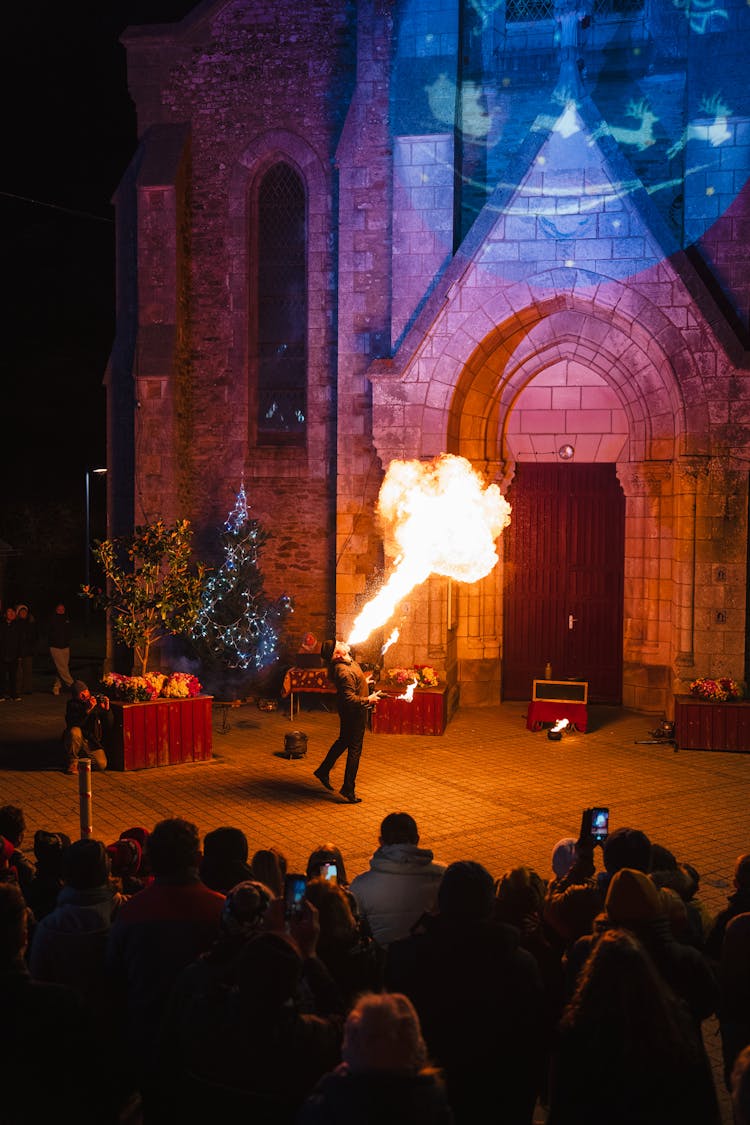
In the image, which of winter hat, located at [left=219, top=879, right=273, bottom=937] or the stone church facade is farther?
the stone church facade

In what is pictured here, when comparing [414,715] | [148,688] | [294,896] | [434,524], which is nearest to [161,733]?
[148,688]

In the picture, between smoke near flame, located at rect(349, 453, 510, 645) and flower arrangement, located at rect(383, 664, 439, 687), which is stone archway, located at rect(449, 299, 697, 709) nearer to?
smoke near flame, located at rect(349, 453, 510, 645)

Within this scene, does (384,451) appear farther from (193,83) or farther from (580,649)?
(193,83)

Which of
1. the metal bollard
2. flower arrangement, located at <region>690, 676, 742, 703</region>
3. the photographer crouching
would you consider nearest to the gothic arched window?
the photographer crouching

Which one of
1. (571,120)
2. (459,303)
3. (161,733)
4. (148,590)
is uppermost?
(571,120)

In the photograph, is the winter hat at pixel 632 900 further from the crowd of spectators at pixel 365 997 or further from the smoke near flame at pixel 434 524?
the smoke near flame at pixel 434 524

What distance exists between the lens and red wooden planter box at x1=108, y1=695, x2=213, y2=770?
46.1 feet

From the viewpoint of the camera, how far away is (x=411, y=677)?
1619 cm

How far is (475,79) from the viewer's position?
17.9 meters

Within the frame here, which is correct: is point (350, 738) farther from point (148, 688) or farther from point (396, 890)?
point (396, 890)

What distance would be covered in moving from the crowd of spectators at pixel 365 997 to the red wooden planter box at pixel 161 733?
8494mm

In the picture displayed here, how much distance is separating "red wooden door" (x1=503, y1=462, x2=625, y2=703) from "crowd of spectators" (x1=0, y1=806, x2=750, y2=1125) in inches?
514

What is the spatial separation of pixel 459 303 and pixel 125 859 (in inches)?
457

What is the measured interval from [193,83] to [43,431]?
2222cm
